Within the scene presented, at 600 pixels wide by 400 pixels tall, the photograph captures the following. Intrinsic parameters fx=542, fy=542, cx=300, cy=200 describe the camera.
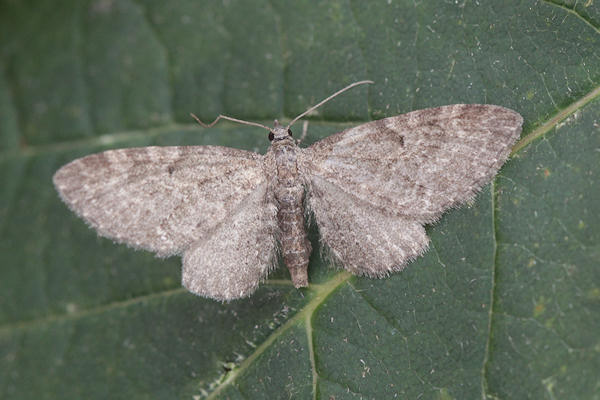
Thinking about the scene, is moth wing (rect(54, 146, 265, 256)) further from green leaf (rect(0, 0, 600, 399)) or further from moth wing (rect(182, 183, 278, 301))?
green leaf (rect(0, 0, 600, 399))

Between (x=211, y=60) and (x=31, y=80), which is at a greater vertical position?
(x=211, y=60)

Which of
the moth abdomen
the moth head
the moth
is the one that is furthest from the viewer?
the moth head

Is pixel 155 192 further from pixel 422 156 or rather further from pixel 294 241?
pixel 422 156

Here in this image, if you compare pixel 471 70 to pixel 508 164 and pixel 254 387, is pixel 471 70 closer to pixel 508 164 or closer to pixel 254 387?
pixel 508 164

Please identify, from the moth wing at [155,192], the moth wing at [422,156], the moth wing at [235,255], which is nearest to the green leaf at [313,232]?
the moth wing at [422,156]

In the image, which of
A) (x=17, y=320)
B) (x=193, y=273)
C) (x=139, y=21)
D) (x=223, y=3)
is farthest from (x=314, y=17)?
(x=17, y=320)

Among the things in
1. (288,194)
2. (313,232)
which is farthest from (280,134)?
(313,232)

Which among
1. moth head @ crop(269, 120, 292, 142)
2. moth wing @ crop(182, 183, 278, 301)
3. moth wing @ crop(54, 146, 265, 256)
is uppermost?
moth head @ crop(269, 120, 292, 142)

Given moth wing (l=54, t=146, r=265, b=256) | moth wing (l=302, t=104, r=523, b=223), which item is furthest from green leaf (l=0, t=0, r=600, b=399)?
moth wing (l=54, t=146, r=265, b=256)

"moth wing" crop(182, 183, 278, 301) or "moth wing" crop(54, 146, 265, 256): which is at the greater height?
"moth wing" crop(54, 146, 265, 256)
